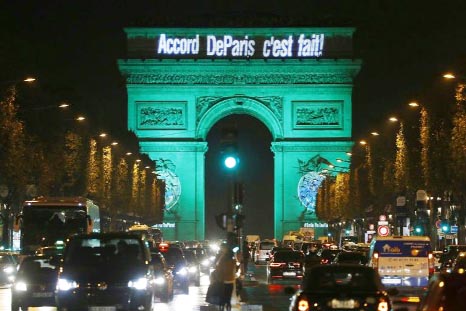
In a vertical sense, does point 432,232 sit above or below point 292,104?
below

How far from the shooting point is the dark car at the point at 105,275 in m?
30.3

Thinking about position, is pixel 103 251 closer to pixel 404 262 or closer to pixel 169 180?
pixel 404 262

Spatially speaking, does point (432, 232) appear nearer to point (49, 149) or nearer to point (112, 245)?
point (49, 149)

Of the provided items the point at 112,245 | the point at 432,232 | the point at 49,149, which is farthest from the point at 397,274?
the point at 432,232

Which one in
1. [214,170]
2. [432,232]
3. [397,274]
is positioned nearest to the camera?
[397,274]

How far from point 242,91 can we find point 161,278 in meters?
105

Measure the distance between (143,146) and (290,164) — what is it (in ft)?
52.2

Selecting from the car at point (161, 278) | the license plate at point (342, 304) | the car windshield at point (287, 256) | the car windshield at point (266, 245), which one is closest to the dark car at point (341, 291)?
the license plate at point (342, 304)

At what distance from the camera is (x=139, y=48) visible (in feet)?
488

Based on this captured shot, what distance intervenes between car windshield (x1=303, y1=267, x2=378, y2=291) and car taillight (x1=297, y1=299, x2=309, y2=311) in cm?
74

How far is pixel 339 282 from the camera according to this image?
2683 cm

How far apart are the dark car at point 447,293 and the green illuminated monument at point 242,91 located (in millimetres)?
124271

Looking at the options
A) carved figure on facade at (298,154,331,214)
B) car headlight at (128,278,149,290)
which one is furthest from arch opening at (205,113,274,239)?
car headlight at (128,278,149,290)

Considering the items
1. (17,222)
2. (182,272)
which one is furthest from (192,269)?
(182,272)
